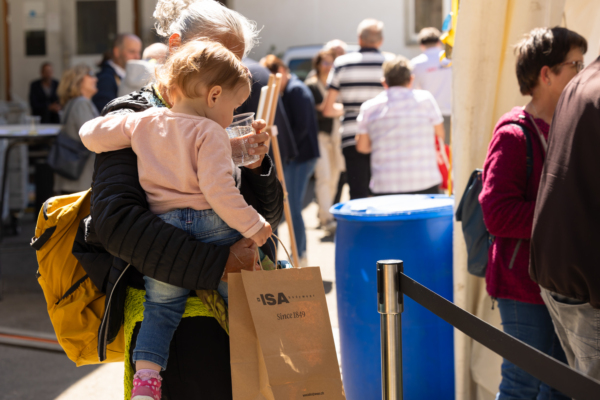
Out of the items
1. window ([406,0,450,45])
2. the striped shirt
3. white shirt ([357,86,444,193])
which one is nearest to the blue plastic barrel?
white shirt ([357,86,444,193])

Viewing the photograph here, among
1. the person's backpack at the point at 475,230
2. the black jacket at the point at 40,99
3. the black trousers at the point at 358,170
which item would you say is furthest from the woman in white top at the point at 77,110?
the black jacket at the point at 40,99

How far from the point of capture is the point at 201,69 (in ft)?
5.63

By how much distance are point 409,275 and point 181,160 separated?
1.71 metres

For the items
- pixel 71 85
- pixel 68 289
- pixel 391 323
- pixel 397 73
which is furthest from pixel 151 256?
pixel 71 85

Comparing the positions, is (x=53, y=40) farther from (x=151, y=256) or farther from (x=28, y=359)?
(x=151, y=256)

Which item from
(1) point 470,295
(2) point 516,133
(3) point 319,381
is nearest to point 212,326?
(3) point 319,381

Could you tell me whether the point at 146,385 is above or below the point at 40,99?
below

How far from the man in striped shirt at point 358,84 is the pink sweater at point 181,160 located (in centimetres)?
425

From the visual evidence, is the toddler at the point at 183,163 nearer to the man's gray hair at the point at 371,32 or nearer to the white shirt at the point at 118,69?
the man's gray hair at the point at 371,32

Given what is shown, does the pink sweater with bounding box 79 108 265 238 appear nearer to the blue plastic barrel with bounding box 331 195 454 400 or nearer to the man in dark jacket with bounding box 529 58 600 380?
the man in dark jacket with bounding box 529 58 600 380

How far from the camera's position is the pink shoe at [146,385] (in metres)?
1.67

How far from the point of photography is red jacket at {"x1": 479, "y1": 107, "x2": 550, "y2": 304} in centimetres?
238

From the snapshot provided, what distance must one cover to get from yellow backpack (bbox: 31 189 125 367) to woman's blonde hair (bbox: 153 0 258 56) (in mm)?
573

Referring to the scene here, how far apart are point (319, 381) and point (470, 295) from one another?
1624mm
